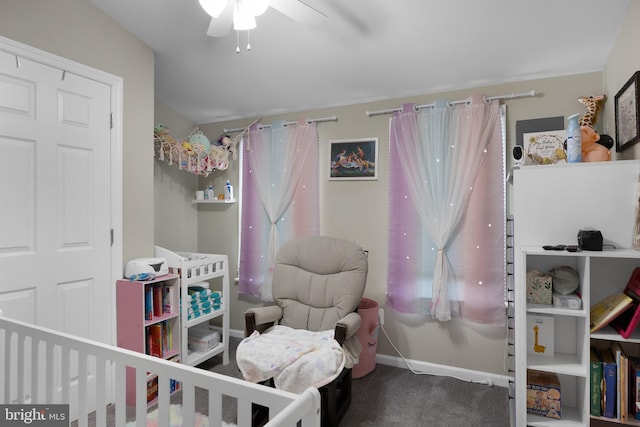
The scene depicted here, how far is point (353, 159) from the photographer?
10.4ft

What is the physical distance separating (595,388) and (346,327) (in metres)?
1.24

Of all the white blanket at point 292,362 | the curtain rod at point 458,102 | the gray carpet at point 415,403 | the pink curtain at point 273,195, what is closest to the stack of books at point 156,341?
the gray carpet at point 415,403

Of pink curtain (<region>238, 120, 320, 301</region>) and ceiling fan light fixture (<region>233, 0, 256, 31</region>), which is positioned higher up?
ceiling fan light fixture (<region>233, 0, 256, 31</region>)

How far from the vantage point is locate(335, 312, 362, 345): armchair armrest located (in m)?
2.13

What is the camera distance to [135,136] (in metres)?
2.64

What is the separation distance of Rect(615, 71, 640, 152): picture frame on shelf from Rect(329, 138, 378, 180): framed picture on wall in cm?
162

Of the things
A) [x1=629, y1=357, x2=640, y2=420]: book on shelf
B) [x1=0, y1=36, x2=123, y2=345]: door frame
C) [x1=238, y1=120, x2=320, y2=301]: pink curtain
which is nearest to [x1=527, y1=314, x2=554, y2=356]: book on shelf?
[x1=629, y1=357, x2=640, y2=420]: book on shelf

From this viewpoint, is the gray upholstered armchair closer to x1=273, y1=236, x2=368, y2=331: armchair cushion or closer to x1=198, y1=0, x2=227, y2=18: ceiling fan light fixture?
x1=273, y1=236, x2=368, y2=331: armchair cushion

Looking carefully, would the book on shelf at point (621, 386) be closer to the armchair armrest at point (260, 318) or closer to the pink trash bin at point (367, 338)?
the pink trash bin at point (367, 338)

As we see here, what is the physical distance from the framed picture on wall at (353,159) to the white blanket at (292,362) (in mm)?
1517

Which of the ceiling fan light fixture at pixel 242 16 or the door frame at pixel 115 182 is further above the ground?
the ceiling fan light fixture at pixel 242 16

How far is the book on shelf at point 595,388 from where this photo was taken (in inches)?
65.6

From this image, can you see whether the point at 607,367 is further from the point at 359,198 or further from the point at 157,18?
the point at 157,18

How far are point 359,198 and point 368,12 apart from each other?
4.93 feet
